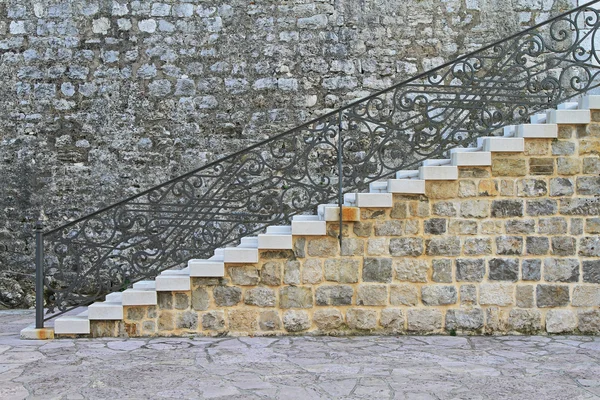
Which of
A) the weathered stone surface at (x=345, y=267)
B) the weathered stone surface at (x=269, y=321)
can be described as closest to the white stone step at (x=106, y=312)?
the weathered stone surface at (x=269, y=321)

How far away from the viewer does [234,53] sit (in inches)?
319

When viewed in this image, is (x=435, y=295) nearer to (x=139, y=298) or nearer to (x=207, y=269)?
(x=207, y=269)

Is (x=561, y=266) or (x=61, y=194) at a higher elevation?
(x=61, y=194)

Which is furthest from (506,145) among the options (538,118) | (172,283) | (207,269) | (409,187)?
(172,283)

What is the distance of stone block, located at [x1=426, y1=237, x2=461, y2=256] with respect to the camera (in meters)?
6.05

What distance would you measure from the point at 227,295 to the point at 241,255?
0.39 meters

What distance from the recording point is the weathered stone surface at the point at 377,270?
6047mm

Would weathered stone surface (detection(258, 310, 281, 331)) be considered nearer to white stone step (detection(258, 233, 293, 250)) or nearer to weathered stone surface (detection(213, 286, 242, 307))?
weathered stone surface (detection(213, 286, 242, 307))

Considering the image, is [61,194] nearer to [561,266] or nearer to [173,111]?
[173,111]

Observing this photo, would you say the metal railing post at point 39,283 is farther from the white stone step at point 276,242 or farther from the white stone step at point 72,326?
the white stone step at point 276,242

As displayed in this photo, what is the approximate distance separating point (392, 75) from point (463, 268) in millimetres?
2947

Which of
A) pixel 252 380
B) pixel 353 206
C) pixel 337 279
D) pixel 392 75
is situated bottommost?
pixel 252 380

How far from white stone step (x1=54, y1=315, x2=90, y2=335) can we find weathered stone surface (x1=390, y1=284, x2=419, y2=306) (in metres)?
2.73

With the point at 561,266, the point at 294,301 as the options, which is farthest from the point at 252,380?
the point at 561,266
